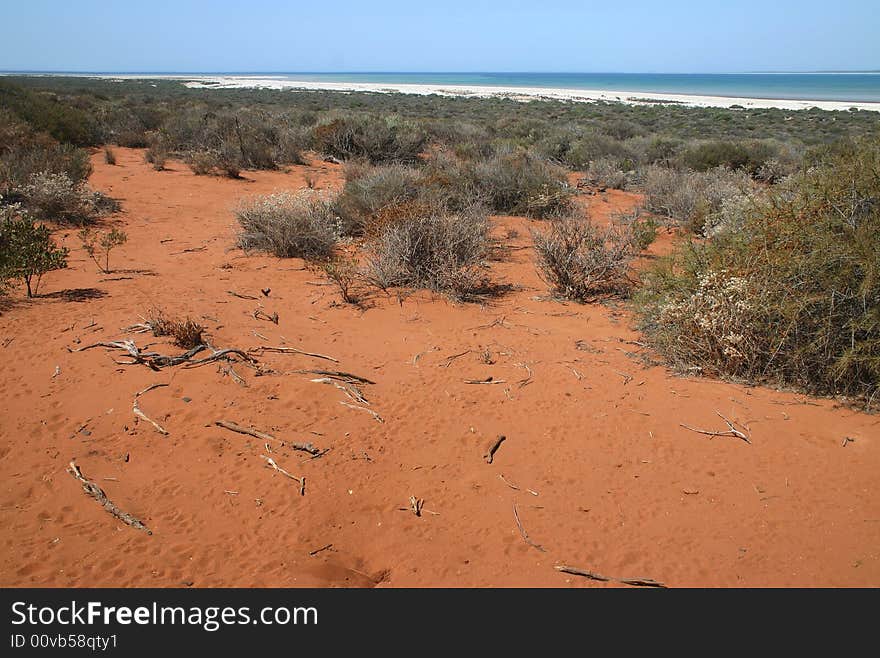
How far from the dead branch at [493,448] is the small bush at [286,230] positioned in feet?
16.8

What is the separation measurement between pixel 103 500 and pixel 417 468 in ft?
6.07

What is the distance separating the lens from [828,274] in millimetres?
4117

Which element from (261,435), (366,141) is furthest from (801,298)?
(366,141)

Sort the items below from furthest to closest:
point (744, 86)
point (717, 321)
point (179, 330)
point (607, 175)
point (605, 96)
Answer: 1. point (744, 86)
2. point (605, 96)
3. point (607, 175)
4. point (179, 330)
5. point (717, 321)

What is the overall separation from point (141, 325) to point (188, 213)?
6474mm

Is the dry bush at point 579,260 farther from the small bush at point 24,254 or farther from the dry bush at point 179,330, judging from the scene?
the small bush at point 24,254

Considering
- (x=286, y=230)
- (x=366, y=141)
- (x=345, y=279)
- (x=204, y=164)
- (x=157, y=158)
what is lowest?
(x=345, y=279)

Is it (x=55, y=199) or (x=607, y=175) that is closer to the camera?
(x=55, y=199)

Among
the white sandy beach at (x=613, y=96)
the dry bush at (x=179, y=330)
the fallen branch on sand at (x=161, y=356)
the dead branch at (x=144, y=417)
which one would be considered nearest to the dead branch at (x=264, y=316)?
the dry bush at (x=179, y=330)

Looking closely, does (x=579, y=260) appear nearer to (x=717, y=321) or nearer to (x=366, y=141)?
(x=717, y=321)

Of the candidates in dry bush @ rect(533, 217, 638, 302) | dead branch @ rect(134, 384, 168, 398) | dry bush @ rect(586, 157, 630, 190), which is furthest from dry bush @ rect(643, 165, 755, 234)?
dead branch @ rect(134, 384, 168, 398)

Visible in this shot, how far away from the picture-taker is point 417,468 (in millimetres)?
3670

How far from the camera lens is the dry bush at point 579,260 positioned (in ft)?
22.4

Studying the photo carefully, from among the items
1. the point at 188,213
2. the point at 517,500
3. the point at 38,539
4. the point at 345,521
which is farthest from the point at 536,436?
the point at 188,213
